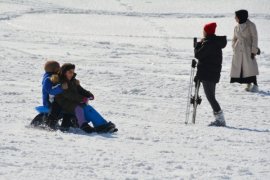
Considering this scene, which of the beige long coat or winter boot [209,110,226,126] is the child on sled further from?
the beige long coat

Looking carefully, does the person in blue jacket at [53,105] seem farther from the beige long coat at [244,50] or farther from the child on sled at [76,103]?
the beige long coat at [244,50]

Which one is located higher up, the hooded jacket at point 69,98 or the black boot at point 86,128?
the hooded jacket at point 69,98

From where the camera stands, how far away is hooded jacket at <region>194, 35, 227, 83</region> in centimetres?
875

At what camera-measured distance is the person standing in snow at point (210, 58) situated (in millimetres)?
8742

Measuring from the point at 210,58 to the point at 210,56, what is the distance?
0.10 ft

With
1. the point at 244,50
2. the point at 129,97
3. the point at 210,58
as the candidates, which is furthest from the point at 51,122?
the point at 244,50

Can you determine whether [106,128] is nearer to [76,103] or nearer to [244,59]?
[76,103]

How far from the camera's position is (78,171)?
5.90m

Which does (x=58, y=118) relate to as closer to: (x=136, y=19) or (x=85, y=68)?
(x=85, y=68)

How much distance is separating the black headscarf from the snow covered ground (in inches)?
51.4

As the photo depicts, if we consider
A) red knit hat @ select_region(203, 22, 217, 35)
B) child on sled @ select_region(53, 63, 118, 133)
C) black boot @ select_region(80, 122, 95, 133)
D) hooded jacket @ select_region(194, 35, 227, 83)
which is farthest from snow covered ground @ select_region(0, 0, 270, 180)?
red knit hat @ select_region(203, 22, 217, 35)

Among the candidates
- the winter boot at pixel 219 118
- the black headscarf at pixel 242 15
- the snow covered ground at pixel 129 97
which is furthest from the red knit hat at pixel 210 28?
the black headscarf at pixel 242 15

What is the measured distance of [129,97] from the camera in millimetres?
11039

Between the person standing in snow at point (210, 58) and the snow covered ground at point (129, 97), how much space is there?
463 millimetres
